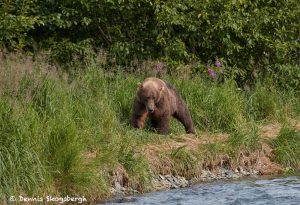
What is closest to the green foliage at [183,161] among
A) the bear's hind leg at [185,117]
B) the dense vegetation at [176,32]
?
the bear's hind leg at [185,117]

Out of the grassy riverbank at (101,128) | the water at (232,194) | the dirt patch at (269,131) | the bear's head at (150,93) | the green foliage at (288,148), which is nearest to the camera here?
the grassy riverbank at (101,128)

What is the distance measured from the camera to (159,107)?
428 inches

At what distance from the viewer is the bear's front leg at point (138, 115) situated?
1068cm

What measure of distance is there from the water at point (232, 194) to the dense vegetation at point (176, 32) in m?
4.09

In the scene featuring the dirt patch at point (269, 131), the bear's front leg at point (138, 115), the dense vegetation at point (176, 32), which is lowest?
the dirt patch at point (269, 131)

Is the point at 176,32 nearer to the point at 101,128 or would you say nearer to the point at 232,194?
the point at 101,128

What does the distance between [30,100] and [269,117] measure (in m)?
4.94

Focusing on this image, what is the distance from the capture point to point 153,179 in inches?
362

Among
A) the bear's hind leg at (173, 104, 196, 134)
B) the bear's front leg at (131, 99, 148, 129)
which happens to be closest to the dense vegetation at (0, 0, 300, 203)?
the bear's front leg at (131, 99, 148, 129)

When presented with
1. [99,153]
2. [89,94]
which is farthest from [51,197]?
[89,94]

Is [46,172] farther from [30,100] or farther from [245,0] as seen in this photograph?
[245,0]

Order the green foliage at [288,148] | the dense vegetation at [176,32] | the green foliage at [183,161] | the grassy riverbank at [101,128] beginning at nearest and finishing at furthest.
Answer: the grassy riverbank at [101,128]
the green foliage at [183,161]
the green foliage at [288,148]
the dense vegetation at [176,32]

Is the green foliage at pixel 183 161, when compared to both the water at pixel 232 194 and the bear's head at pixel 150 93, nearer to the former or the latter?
the water at pixel 232 194

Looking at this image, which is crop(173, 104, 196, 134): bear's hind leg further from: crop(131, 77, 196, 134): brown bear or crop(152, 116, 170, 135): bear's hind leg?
crop(152, 116, 170, 135): bear's hind leg
